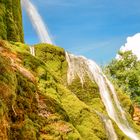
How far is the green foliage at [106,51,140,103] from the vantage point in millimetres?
67137

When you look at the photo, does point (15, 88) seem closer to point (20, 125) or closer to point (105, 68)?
point (20, 125)

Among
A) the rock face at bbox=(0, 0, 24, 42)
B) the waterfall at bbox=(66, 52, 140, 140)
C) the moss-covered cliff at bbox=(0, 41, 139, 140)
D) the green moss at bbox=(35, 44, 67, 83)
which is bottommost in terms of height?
the moss-covered cliff at bbox=(0, 41, 139, 140)

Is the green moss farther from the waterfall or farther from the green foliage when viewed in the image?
the green foliage

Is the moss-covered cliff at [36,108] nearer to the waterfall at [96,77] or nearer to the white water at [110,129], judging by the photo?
the white water at [110,129]

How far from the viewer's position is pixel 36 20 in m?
41.9

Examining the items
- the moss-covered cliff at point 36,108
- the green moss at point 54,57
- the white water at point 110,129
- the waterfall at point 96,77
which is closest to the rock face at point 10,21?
the green moss at point 54,57

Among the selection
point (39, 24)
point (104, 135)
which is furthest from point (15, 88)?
point (39, 24)

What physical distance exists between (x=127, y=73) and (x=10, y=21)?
124ft

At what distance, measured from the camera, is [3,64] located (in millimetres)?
12711

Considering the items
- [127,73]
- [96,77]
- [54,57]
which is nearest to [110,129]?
[96,77]

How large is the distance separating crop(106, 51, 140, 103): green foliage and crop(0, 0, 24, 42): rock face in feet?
114

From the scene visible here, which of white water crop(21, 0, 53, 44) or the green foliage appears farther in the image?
the green foliage

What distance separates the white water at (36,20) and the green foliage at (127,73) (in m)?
25.5

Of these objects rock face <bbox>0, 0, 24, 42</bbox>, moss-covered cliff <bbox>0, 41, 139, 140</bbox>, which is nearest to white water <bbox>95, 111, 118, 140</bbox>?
moss-covered cliff <bbox>0, 41, 139, 140</bbox>
